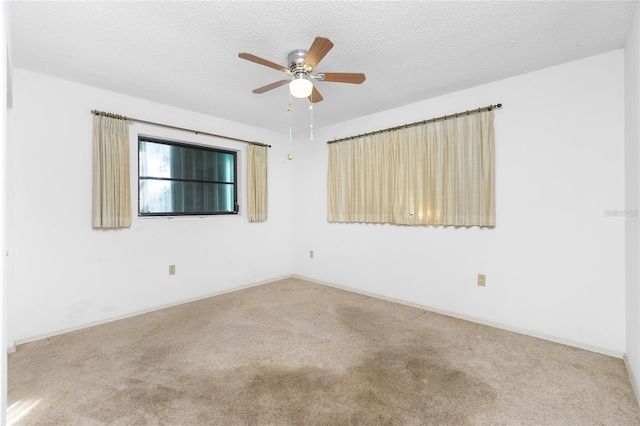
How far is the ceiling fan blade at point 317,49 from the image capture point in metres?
1.85

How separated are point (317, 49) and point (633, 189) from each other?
7.99 ft

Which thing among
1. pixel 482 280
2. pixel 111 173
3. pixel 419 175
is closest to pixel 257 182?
pixel 111 173

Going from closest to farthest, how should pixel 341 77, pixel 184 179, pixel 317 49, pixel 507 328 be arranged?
pixel 317 49 → pixel 341 77 → pixel 507 328 → pixel 184 179

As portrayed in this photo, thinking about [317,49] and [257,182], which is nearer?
[317,49]

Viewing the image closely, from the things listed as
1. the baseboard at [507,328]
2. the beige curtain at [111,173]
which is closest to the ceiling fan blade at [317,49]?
the beige curtain at [111,173]

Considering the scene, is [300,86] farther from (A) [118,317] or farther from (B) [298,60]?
(A) [118,317]

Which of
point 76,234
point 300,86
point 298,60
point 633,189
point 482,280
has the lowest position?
point 482,280

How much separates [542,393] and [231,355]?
2.23m

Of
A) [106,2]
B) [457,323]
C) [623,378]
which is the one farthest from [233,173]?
[623,378]

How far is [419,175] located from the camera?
3582 mm

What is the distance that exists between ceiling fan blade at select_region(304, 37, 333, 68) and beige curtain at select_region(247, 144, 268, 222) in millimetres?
2533

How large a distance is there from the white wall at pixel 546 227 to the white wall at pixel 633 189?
12cm

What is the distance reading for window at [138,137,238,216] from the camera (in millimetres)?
3650

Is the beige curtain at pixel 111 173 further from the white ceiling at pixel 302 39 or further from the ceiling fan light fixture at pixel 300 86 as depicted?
the ceiling fan light fixture at pixel 300 86
